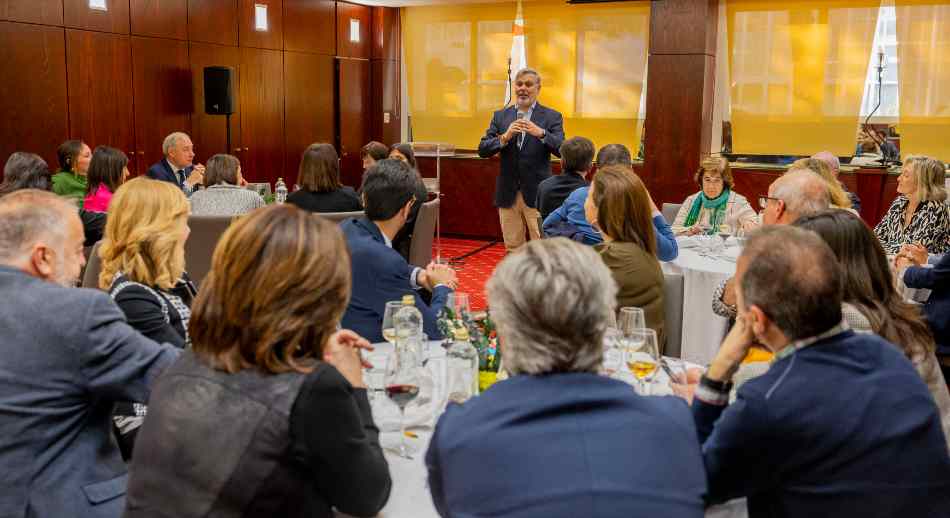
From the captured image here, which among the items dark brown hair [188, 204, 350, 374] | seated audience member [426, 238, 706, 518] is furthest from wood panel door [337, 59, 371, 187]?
seated audience member [426, 238, 706, 518]

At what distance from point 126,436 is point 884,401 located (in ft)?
6.47

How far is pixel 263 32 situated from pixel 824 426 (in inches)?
344

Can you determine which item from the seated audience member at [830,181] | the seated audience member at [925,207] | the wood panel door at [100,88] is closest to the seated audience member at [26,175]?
the wood panel door at [100,88]

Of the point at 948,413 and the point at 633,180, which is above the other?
the point at 633,180

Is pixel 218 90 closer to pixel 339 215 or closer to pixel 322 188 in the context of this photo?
pixel 322 188

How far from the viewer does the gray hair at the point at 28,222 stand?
75.5 inches

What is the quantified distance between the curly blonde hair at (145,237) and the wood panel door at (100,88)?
537 cm

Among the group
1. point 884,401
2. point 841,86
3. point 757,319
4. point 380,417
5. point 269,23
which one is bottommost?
point 380,417

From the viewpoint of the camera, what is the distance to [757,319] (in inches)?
66.6

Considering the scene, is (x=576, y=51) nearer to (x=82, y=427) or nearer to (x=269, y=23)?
(x=269, y=23)

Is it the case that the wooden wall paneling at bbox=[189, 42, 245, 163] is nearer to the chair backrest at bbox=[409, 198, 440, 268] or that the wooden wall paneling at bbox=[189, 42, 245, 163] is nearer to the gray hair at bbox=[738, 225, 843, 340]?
the chair backrest at bbox=[409, 198, 440, 268]

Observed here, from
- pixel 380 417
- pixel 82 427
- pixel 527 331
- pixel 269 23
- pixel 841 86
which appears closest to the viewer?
pixel 527 331

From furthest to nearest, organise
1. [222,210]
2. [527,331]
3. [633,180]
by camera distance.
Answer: [222,210] → [633,180] → [527,331]

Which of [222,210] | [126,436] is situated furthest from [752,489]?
[222,210]
